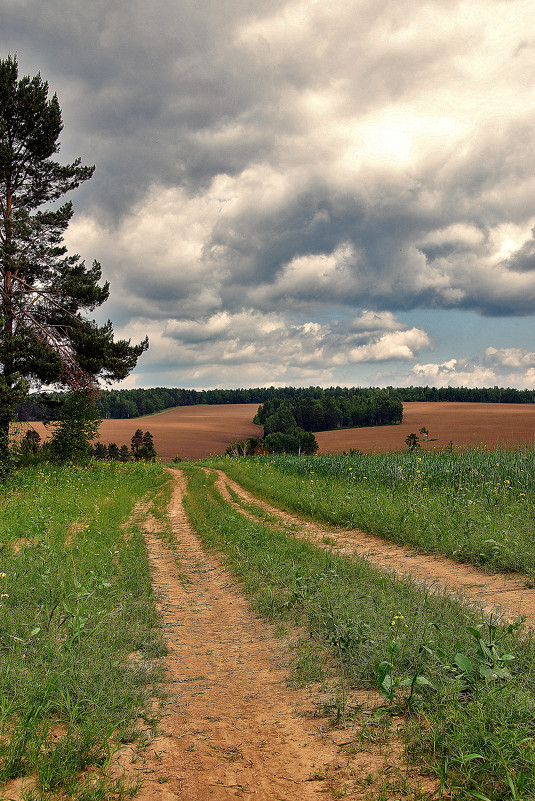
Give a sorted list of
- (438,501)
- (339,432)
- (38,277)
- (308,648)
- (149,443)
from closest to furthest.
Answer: (308,648) → (438,501) → (38,277) → (149,443) → (339,432)

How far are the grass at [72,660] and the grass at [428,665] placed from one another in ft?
5.73

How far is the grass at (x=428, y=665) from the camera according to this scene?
2943 mm

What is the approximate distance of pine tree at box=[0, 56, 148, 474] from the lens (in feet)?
67.9

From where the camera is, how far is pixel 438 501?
1266cm

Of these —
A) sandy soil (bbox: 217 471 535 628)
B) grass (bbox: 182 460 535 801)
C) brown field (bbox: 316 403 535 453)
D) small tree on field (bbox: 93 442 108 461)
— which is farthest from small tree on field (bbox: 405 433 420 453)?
small tree on field (bbox: 93 442 108 461)

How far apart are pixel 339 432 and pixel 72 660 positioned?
75042 millimetres

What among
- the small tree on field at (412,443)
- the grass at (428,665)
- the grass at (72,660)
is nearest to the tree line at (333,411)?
the small tree on field at (412,443)

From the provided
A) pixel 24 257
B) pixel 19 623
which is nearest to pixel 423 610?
pixel 19 623

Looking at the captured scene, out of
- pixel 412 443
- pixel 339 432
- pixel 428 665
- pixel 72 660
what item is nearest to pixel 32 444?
pixel 72 660

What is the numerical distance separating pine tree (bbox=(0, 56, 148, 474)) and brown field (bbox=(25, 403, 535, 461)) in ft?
84.5

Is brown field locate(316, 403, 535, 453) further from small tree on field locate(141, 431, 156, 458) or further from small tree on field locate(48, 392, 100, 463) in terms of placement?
small tree on field locate(48, 392, 100, 463)

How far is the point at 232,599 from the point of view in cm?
718

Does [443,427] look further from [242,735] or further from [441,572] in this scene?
[242,735]

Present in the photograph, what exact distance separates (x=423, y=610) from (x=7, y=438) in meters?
20.2
